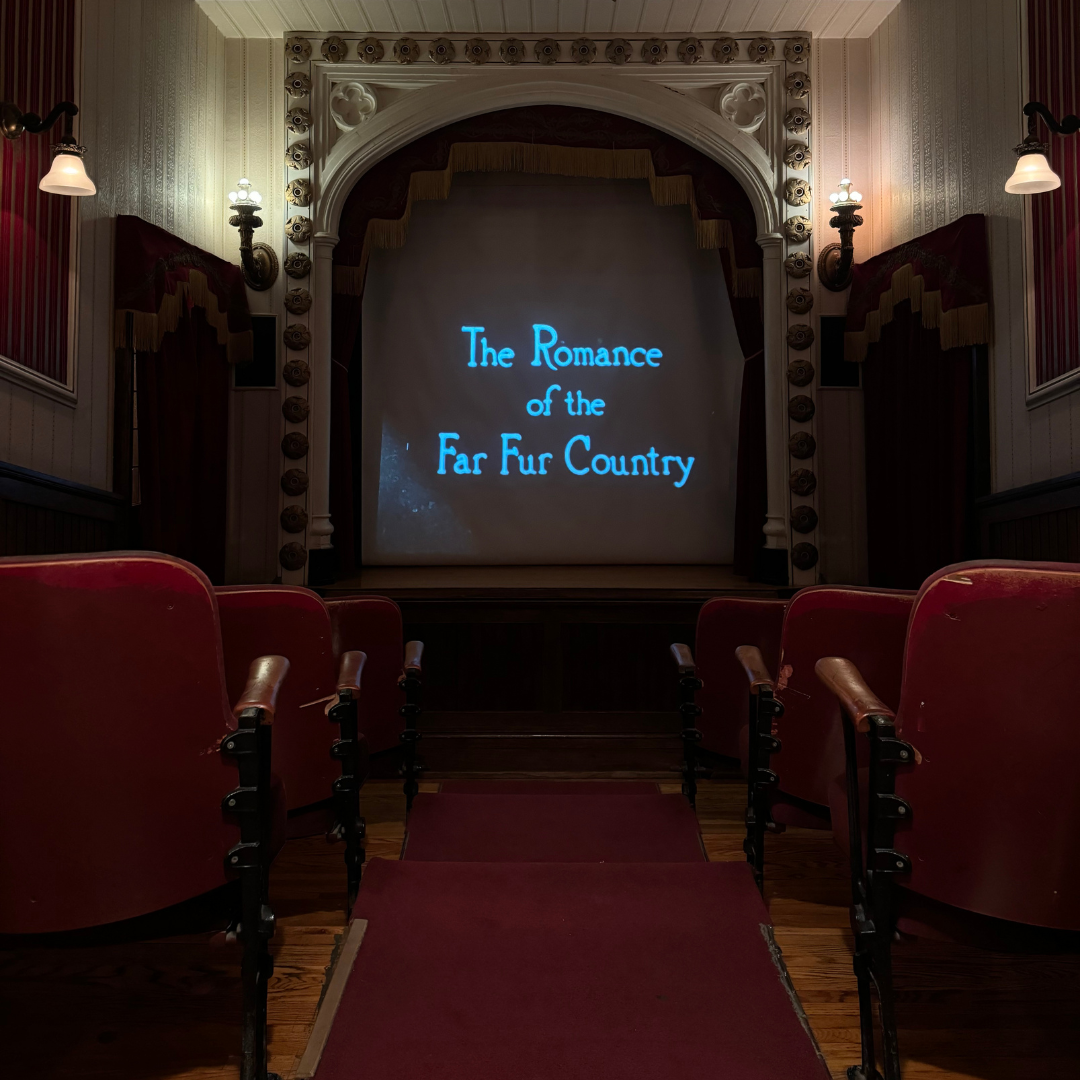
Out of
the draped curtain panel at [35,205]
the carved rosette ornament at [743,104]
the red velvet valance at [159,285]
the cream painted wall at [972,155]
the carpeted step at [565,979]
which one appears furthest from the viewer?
the carved rosette ornament at [743,104]

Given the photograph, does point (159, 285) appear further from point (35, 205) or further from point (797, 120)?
point (797, 120)

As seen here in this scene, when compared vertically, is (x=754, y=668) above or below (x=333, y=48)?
below

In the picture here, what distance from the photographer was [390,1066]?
1.38 meters

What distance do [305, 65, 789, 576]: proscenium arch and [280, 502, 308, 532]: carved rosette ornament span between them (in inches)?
2.0

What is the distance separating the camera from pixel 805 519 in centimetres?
473

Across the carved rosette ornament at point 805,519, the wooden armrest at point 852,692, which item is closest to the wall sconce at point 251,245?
the carved rosette ornament at point 805,519

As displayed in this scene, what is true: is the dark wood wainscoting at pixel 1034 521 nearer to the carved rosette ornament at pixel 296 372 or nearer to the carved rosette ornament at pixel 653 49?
the carved rosette ornament at pixel 653 49

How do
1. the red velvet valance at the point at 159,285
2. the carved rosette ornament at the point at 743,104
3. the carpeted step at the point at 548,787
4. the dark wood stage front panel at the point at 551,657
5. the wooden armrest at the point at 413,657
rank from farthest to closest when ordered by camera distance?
the carved rosette ornament at the point at 743,104 → the dark wood stage front panel at the point at 551,657 → the red velvet valance at the point at 159,285 → the carpeted step at the point at 548,787 → the wooden armrest at the point at 413,657

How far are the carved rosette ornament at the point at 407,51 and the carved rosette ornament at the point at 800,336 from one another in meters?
2.52

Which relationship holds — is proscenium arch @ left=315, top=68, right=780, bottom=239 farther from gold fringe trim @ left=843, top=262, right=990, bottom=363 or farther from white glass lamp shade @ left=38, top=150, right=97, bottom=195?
white glass lamp shade @ left=38, top=150, right=97, bottom=195

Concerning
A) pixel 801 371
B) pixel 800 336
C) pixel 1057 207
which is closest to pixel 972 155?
pixel 1057 207

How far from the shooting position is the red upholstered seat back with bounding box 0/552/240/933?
116 centimetres

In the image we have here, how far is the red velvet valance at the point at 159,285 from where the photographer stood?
12.0ft

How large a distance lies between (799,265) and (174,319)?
318cm
